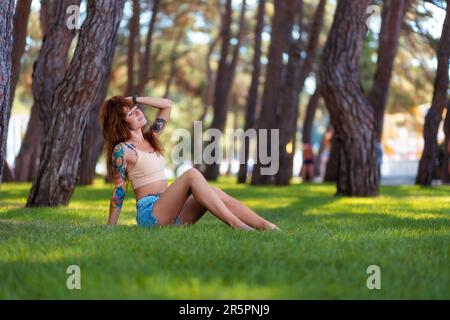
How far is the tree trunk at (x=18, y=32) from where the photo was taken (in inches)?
813

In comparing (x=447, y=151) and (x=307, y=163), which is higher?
(x=447, y=151)

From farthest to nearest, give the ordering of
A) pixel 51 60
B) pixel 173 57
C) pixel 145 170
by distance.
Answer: pixel 173 57 < pixel 51 60 < pixel 145 170

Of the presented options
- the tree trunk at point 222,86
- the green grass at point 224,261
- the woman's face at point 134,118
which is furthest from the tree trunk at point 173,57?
the woman's face at point 134,118

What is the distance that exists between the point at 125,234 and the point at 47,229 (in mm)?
1292

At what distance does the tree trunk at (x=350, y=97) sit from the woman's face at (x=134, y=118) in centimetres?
885

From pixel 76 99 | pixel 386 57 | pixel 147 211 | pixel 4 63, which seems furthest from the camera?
pixel 386 57

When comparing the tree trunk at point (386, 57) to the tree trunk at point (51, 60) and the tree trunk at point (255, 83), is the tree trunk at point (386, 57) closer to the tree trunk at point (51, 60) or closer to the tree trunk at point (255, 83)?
the tree trunk at point (255, 83)

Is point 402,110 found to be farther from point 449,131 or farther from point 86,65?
point 86,65

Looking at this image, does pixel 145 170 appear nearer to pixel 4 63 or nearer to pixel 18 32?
pixel 4 63

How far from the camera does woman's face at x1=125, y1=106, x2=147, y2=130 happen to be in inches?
368

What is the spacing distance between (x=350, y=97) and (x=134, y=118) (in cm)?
909

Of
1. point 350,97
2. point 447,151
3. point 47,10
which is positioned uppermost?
point 47,10

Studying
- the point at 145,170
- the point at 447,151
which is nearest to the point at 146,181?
the point at 145,170

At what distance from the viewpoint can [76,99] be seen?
13695 mm
